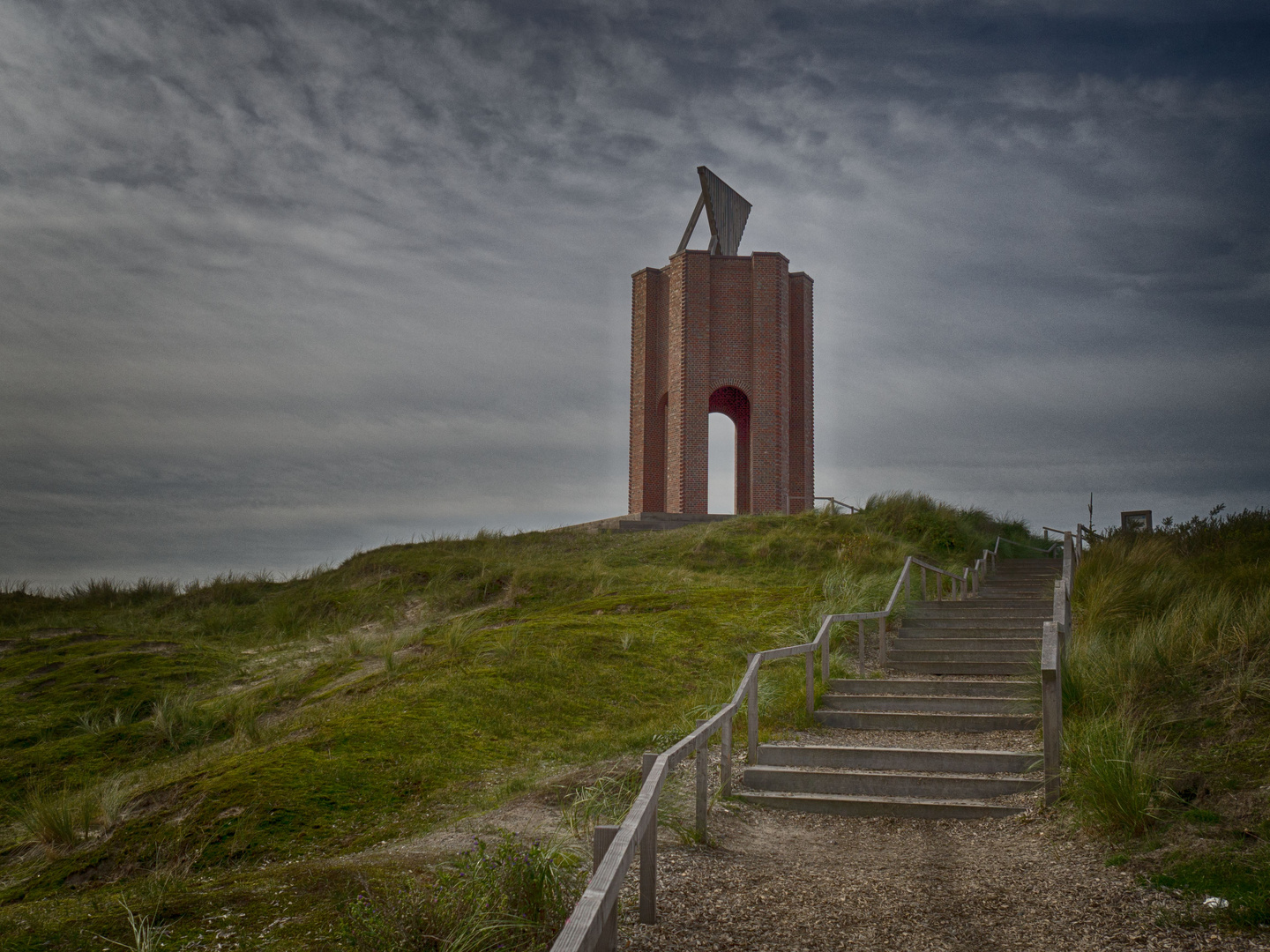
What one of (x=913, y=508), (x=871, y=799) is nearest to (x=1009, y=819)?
(x=871, y=799)

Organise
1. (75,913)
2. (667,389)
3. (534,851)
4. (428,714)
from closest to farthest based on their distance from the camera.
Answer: (534,851)
(75,913)
(428,714)
(667,389)

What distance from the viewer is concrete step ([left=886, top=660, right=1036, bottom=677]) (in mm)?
11133

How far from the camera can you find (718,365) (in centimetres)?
2945

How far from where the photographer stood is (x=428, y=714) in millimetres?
9102

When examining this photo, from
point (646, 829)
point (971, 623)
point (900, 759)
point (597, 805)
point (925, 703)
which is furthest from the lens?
point (971, 623)

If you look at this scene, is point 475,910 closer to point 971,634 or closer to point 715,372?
point 971,634

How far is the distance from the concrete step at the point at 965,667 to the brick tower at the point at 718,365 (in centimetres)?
1586

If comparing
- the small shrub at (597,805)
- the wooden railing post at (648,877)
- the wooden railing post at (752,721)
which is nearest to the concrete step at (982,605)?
the wooden railing post at (752,721)

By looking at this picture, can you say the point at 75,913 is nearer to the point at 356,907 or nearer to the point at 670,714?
the point at 356,907

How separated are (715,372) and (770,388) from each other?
1.77 meters

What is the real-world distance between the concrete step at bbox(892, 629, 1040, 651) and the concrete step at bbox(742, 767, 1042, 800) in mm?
4420

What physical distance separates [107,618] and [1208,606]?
21.6 metres

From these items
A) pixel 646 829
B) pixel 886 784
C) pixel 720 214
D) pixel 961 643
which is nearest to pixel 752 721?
pixel 886 784

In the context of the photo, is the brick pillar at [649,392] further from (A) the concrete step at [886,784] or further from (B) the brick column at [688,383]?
(A) the concrete step at [886,784]
